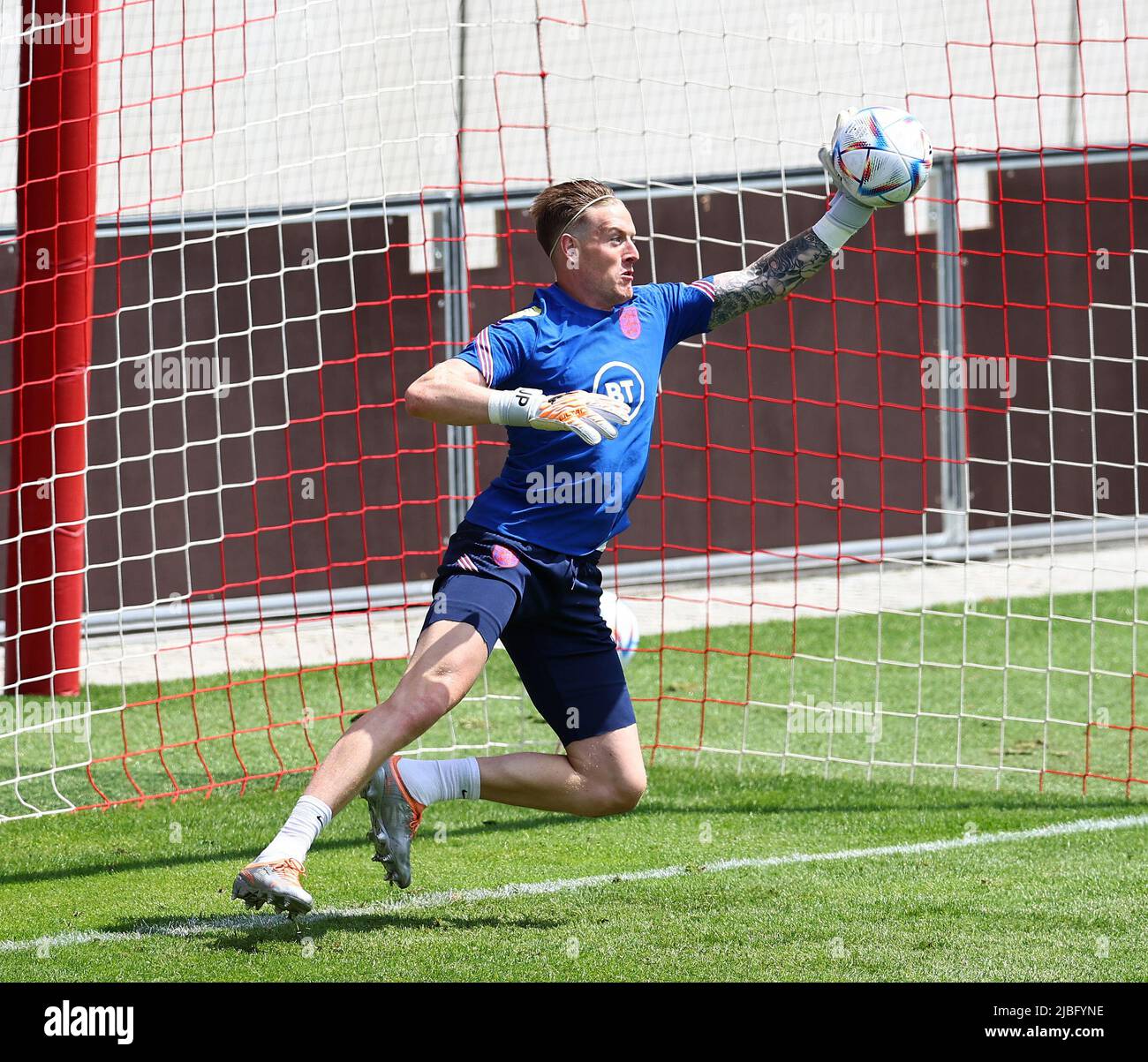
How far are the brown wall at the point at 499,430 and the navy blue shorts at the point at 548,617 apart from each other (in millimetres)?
4174

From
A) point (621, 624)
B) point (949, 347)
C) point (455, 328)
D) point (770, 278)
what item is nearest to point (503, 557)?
point (770, 278)

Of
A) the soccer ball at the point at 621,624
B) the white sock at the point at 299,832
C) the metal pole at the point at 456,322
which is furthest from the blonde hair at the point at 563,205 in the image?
the metal pole at the point at 456,322

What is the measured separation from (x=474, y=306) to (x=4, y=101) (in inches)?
130

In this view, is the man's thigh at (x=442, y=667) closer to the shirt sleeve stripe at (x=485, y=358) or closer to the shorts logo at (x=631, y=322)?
the shirt sleeve stripe at (x=485, y=358)

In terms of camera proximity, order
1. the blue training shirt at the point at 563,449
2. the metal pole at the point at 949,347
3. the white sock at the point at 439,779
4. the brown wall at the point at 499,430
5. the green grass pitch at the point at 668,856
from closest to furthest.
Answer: the green grass pitch at the point at 668,856 → the blue training shirt at the point at 563,449 → the white sock at the point at 439,779 → the brown wall at the point at 499,430 → the metal pole at the point at 949,347

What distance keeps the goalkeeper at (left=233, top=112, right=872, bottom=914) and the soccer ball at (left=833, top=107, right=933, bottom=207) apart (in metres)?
0.69

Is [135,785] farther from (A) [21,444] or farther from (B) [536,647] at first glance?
(B) [536,647]

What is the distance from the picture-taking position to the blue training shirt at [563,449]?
4.48 metres

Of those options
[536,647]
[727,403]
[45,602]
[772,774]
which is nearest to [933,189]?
[727,403]

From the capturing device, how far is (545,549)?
4.50 m

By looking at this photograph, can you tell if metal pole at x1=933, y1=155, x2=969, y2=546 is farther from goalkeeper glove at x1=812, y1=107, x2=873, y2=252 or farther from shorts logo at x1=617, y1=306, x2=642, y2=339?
shorts logo at x1=617, y1=306, x2=642, y2=339

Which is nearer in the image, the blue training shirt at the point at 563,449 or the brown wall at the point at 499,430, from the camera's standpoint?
the blue training shirt at the point at 563,449

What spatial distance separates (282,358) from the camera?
401 inches

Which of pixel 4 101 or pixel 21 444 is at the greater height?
pixel 4 101
